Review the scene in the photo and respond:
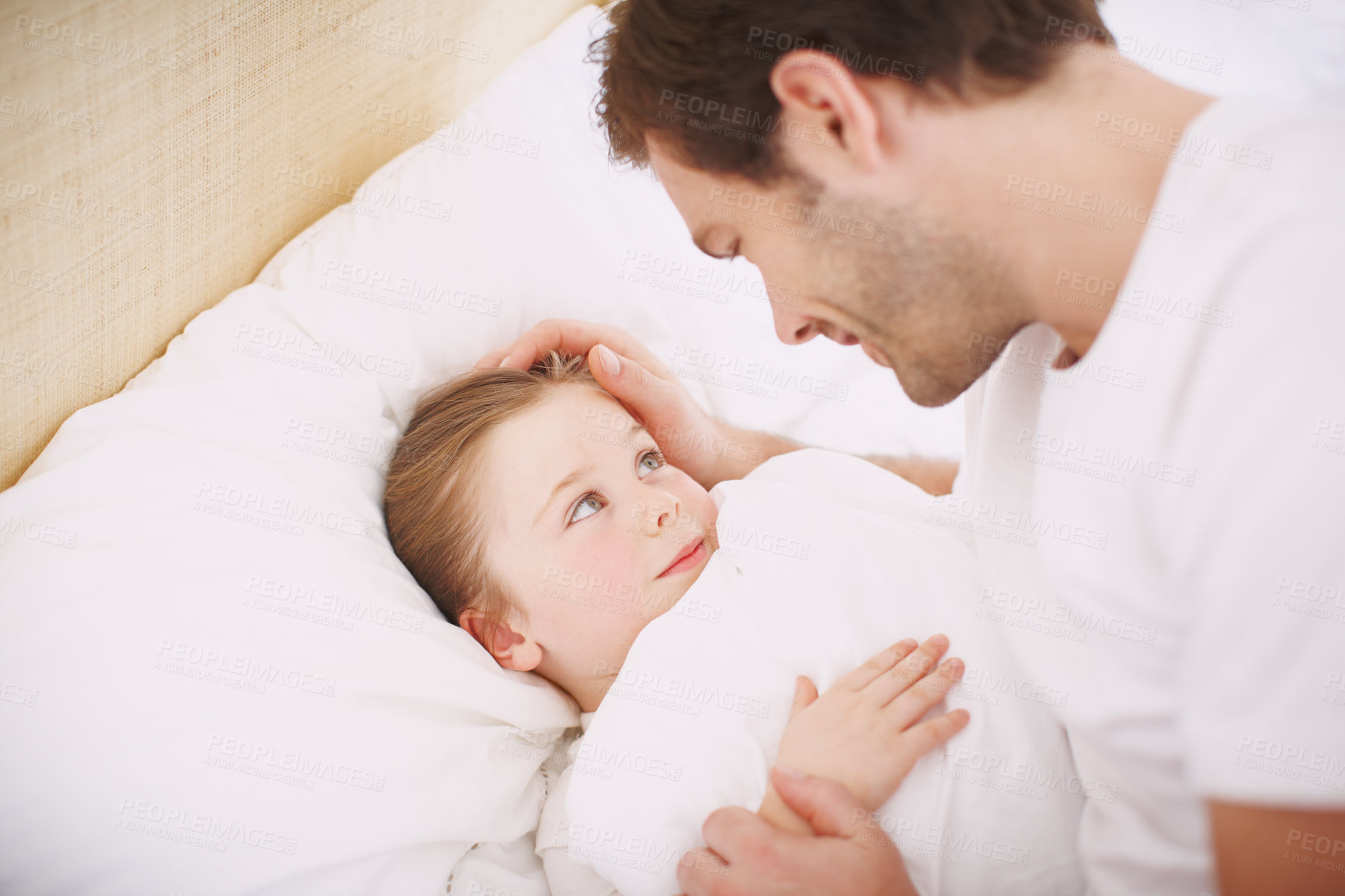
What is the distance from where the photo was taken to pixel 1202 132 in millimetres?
860

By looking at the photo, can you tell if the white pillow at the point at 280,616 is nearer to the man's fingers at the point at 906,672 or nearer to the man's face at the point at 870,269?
the man's fingers at the point at 906,672

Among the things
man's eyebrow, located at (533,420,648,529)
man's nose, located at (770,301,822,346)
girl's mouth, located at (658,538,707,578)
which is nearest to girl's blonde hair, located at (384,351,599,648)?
man's eyebrow, located at (533,420,648,529)

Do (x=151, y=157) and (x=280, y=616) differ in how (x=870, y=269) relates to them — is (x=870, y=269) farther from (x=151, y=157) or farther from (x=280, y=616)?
(x=151, y=157)

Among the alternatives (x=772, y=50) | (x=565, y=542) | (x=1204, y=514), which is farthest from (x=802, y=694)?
(x=772, y=50)

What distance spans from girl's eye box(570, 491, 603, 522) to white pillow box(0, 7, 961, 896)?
0.25m

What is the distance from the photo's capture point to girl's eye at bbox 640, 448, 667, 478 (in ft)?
4.72

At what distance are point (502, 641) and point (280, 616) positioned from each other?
1.15 ft

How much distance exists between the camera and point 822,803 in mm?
1003

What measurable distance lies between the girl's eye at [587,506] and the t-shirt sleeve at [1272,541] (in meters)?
0.80

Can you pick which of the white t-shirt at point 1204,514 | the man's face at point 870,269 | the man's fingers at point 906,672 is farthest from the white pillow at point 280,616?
the white t-shirt at point 1204,514

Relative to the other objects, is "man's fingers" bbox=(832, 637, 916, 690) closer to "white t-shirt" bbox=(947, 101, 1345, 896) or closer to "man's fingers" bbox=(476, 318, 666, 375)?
"white t-shirt" bbox=(947, 101, 1345, 896)

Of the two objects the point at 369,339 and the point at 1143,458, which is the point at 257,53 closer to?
the point at 369,339

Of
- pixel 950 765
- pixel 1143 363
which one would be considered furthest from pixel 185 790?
pixel 1143 363

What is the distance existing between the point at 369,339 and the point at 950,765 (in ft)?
3.65
